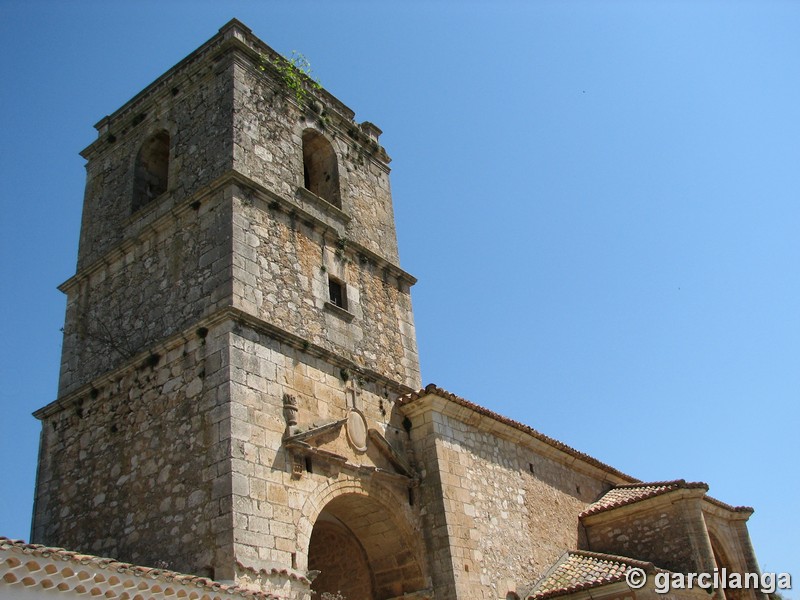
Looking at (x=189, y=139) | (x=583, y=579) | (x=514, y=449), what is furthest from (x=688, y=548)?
(x=189, y=139)

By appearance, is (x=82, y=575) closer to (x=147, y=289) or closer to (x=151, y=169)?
(x=147, y=289)

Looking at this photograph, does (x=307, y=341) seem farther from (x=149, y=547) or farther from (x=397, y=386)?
(x=149, y=547)

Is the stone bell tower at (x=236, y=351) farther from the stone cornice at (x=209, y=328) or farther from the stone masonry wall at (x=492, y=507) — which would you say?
the stone masonry wall at (x=492, y=507)

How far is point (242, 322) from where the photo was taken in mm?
10031

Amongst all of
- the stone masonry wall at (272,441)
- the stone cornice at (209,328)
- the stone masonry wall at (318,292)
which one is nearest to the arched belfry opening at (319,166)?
the stone masonry wall at (318,292)

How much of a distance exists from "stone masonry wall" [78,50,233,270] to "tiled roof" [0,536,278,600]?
20.1ft

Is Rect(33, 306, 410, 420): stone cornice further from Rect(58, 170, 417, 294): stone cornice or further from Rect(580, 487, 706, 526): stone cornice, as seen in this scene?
Rect(580, 487, 706, 526): stone cornice

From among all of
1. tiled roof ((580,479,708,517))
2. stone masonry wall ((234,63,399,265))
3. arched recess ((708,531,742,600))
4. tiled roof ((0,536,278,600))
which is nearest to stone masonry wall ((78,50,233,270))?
stone masonry wall ((234,63,399,265))

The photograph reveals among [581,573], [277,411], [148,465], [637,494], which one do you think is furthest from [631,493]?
[148,465]

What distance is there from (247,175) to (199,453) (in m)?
4.31

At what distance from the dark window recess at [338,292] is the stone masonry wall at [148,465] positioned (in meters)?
2.68

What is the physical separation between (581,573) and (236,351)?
6.83 metres

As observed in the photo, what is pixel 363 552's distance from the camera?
38.3ft

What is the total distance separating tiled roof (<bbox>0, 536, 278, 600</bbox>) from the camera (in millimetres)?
5988
